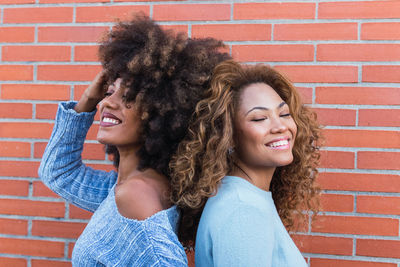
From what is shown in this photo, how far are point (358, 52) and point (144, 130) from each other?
50.5 inches

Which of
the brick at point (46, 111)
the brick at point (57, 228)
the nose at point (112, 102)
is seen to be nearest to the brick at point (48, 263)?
the brick at point (57, 228)

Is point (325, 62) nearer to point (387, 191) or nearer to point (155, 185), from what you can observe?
point (387, 191)

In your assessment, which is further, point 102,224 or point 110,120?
point 110,120

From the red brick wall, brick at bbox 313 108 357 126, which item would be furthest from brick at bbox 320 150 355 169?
brick at bbox 313 108 357 126

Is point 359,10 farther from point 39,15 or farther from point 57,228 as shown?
point 57,228

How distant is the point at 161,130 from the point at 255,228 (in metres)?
0.56

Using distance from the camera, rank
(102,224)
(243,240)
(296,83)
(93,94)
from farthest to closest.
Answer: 1. (296,83)
2. (93,94)
3. (102,224)
4. (243,240)

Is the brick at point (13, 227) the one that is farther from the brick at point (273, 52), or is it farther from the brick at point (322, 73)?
the brick at point (322, 73)

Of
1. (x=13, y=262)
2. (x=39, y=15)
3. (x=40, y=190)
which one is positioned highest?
(x=39, y=15)

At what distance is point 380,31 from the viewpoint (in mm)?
2209

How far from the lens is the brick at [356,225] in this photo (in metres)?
2.22

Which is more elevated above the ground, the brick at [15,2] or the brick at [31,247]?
the brick at [15,2]

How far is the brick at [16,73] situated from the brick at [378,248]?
219 cm

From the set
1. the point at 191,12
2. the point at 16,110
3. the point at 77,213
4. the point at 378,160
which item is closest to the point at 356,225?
the point at 378,160
